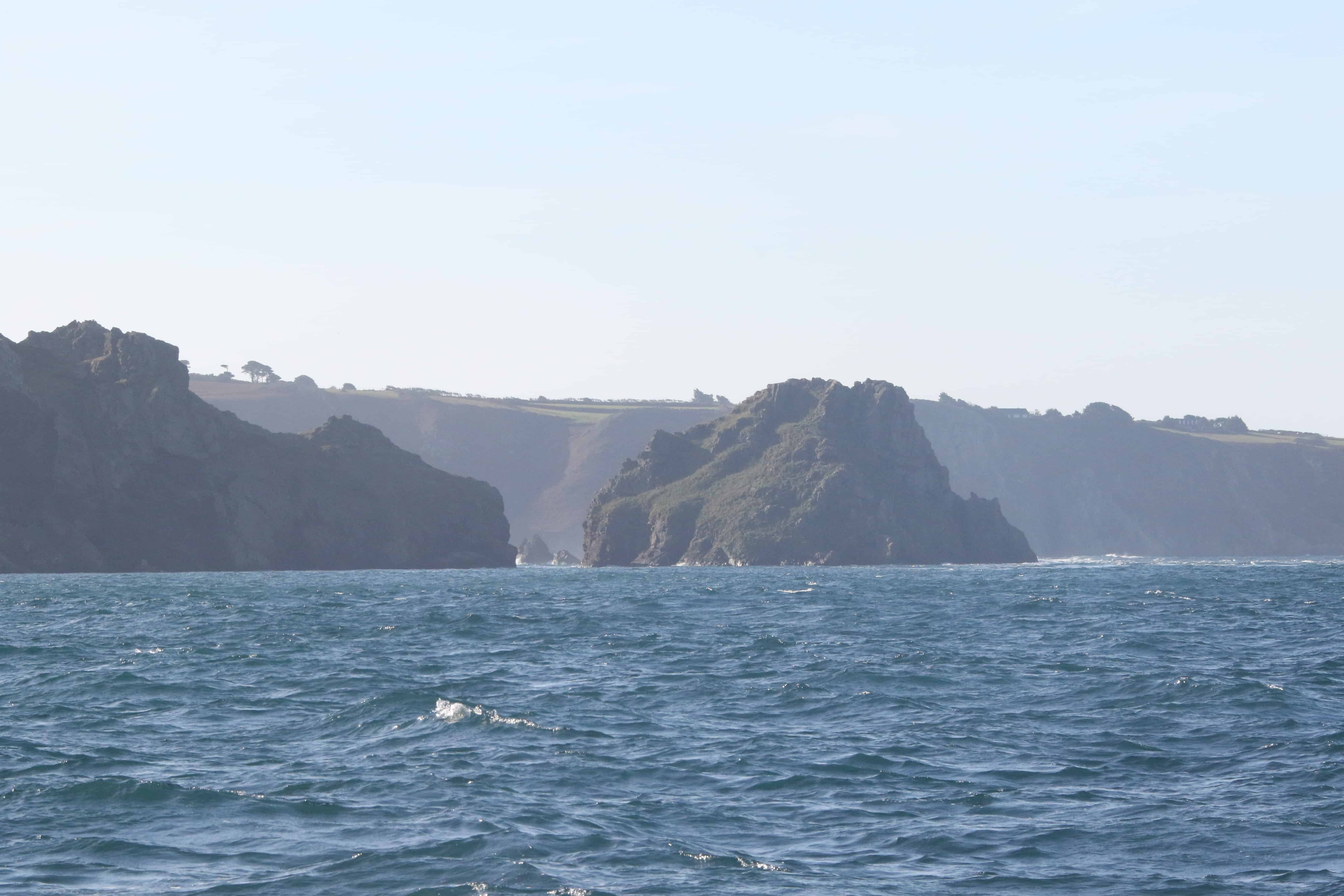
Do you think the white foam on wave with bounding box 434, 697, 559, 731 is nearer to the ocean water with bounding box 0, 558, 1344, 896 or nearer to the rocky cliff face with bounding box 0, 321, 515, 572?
the ocean water with bounding box 0, 558, 1344, 896

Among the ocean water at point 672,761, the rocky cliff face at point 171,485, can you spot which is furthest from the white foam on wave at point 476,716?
the rocky cliff face at point 171,485

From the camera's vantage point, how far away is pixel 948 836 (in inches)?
823

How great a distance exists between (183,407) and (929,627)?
408 ft

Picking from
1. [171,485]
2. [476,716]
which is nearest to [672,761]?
[476,716]

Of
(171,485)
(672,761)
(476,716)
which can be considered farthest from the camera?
(171,485)

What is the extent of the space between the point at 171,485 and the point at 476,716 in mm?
134571

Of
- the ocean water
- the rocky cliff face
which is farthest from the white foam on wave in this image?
the rocky cliff face

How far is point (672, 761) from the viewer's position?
26859 mm

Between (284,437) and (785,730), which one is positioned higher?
(284,437)

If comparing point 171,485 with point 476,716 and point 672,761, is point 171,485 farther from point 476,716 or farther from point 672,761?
point 672,761

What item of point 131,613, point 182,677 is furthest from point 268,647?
point 131,613

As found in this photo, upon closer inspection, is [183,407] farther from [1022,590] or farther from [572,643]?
[572,643]

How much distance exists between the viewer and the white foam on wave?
31.1 m

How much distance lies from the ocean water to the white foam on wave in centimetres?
16
